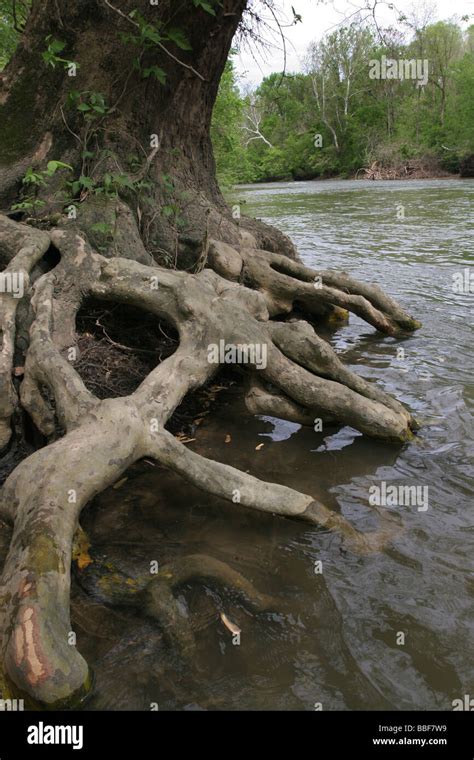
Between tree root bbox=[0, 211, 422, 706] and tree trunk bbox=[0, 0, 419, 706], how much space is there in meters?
0.01

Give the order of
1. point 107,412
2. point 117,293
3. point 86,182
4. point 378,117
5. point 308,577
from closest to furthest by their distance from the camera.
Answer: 1. point 308,577
2. point 107,412
3. point 117,293
4. point 86,182
5. point 378,117

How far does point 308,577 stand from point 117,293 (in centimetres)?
317

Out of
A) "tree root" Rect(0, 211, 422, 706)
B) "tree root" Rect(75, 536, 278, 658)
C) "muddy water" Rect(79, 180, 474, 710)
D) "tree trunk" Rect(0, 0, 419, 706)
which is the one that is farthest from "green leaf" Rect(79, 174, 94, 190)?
"tree root" Rect(75, 536, 278, 658)

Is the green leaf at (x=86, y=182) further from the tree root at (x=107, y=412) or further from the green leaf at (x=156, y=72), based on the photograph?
the green leaf at (x=156, y=72)

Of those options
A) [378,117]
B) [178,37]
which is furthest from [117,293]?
[378,117]

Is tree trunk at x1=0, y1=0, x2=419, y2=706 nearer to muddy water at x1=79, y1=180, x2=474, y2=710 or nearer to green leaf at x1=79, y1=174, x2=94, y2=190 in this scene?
green leaf at x1=79, y1=174, x2=94, y2=190

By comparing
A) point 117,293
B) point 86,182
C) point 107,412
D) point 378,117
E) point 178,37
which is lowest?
point 107,412

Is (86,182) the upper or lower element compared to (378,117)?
lower

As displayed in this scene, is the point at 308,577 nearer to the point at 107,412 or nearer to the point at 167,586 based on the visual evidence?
the point at 167,586

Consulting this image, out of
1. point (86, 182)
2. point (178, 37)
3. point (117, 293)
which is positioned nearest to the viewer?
point (117, 293)

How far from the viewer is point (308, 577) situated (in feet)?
11.9

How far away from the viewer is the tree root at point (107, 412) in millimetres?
2852

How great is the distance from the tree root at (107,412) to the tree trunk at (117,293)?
0.01 metres
